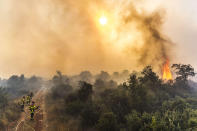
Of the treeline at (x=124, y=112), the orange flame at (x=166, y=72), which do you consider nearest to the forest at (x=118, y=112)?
the treeline at (x=124, y=112)

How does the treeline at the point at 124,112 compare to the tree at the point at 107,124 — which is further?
the treeline at the point at 124,112

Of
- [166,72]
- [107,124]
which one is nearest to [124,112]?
[107,124]

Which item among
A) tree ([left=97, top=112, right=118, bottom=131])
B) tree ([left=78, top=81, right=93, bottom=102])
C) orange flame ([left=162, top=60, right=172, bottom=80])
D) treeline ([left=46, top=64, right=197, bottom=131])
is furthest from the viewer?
orange flame ([left=162, top=60, right=172, bottom=80])

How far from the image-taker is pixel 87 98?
3103 cm

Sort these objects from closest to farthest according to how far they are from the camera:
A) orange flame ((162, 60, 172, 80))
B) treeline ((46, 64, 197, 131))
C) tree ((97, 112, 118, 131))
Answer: tree ((97, 112, 118, 131))
treeline ((46, 64, 197, 131))
orange flame ((162, 60, 172, 80))

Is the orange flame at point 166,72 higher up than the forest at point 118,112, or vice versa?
the orange flame at point 166,72

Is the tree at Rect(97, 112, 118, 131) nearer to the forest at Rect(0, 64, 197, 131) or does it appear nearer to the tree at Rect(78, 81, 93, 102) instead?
the forest at Rect(0, 64, 197, 131)

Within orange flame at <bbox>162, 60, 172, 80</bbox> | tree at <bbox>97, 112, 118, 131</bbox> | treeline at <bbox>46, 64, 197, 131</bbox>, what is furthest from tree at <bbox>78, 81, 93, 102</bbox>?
orange flame at <bbox>162, 60, 172, 80</bbox>

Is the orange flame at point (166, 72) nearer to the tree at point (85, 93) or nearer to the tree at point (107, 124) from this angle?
the tree at point (85, 93)

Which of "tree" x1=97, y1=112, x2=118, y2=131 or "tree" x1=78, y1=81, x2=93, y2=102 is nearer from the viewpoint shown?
"tree" x1=97, y1=112, x2=118, y2=131

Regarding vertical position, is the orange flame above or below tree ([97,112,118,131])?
above

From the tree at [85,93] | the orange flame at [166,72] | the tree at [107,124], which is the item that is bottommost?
the tree at [107,124]

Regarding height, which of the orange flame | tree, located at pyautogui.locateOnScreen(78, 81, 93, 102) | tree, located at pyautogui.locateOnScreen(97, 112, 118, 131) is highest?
the orange flame

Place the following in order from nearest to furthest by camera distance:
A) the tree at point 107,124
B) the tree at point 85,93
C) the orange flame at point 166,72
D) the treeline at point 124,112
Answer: the tree at point 107,124
the treeline at point 124,112
the tree at point 85,93
the orange flame at point 166,72
